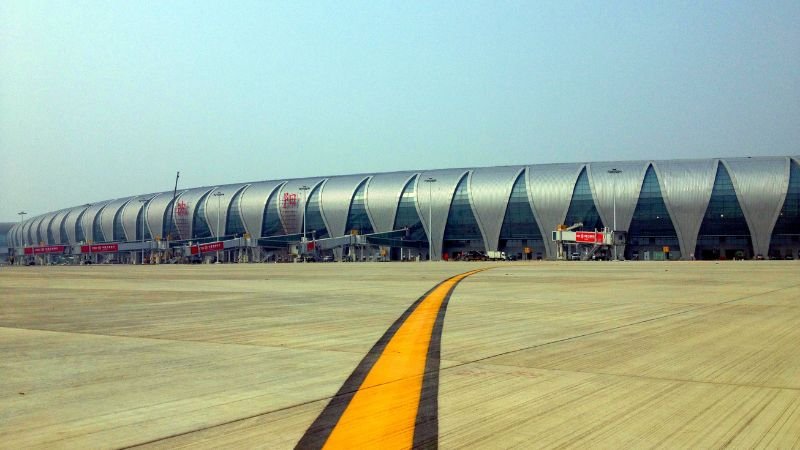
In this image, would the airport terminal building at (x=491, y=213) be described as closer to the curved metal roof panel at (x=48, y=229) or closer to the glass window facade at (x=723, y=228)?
the glass window facade at (x=723, y=228)

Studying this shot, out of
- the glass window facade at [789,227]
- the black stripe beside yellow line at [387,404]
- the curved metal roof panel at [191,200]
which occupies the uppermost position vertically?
the curved metal roof panel at [191,200]

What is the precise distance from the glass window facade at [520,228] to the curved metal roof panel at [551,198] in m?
1.12

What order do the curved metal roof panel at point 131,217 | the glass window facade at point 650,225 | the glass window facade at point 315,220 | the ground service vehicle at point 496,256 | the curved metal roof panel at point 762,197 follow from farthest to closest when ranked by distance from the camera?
the curved metal roof panel at point 131,217 → the glass window facade at point 315,220 → the ground service vehicle at point 496,256 → the glass window facade at point 650,225 → the curved metal roof panel at point 762,197

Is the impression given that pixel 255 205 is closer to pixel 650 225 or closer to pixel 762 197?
pixel 650 225

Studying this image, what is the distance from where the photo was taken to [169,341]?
1152 centimetres

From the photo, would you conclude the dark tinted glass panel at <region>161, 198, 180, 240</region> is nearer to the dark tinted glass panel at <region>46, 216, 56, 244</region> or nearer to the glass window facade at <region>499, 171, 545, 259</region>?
the dark tinted glass panel at <region>46, 216, 56, 244</region>

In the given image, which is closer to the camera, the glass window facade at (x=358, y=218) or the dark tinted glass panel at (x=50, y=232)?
the glass window facade at (x=358, y=218)

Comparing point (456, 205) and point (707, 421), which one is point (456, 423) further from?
point (456, 205)

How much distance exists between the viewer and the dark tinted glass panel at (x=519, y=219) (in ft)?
390

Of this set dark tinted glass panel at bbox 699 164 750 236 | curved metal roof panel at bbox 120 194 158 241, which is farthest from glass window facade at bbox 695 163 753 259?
curved metal roof panel at bbox 120 194 158 241

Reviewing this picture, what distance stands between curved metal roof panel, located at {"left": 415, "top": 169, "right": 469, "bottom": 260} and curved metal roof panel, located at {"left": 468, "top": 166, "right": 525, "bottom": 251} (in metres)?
4.24

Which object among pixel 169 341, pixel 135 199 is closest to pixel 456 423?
pixel 169 341

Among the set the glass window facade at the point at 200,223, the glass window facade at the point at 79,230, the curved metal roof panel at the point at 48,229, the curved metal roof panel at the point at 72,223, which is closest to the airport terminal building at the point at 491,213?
the glass window facade at the point at 200,223

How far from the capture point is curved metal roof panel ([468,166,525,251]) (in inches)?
4756
